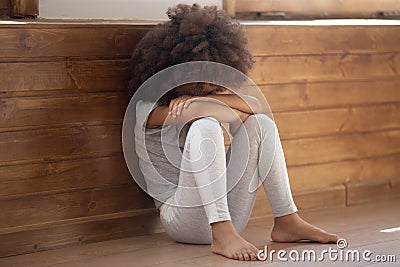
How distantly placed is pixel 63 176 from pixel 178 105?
0.41 m

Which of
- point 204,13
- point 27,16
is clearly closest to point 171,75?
point 204,13

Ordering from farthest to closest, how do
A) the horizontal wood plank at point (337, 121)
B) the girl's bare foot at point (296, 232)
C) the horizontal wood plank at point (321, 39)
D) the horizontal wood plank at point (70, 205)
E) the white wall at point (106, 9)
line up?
the horizontal wood plank at point (337, 121) → the horizontal wood plank at point (321, 39) → the white wall at point (106, 9) → the girl's bare foot at point (296, 232) → the horizontal wood plank at point (70, 205)

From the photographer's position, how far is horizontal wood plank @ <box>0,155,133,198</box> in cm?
250

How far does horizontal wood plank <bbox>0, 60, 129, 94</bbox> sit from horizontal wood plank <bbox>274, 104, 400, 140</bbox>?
67 cm

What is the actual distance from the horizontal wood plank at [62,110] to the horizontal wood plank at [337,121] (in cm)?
67

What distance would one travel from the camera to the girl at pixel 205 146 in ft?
8.13

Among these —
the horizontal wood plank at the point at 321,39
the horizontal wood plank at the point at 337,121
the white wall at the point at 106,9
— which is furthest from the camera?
the horizontal wood plank at the point at 337,121

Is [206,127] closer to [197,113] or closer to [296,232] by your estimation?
[197,113]

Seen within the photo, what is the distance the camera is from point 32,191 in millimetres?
2543

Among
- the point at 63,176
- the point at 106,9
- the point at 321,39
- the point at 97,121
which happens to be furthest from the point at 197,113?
the point at 321,39

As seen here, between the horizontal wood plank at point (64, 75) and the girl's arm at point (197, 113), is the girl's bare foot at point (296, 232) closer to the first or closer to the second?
the girl's arm at point (197, 113)

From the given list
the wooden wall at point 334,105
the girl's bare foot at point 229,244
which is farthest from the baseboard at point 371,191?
the girl's bare foot at point 229,244

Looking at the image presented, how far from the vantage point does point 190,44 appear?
8.39 ft

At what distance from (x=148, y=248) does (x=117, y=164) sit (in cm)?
29
